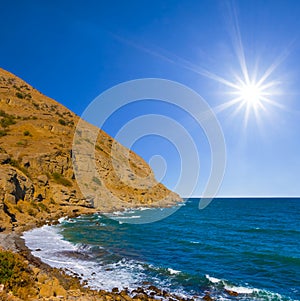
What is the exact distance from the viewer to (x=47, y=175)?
179ft

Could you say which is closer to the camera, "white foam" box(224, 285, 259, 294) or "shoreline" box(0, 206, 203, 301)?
"shoreline" box(0, 206, 203, 301)

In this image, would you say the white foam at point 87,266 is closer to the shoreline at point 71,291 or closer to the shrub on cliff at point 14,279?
the shoreline at point 71,291

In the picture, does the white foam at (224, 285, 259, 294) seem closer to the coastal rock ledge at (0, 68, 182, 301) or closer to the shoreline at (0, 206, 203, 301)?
the shoreline at (0, 206, 203, 301)

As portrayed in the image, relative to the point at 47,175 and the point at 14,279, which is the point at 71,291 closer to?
the point at 14,279

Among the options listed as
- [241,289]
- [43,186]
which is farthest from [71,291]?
[43,186]

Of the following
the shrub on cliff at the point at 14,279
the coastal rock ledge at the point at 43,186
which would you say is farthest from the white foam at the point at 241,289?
the shrub on cliff at the point at 14,279

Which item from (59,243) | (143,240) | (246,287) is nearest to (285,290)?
(246,287)

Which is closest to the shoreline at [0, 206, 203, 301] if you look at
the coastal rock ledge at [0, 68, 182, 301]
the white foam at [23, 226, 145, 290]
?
the coastal rock ledge at [0, 68, 182, 301]

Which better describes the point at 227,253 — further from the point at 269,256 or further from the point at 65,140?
the point at 65,140

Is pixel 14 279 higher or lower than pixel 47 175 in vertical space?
lower

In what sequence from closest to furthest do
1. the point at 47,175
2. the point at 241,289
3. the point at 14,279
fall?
1. the point at 14,279
2. the point at 241,289
3. the point at 47,175

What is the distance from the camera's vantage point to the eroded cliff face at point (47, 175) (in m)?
37.1

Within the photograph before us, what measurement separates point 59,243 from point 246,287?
1906 centimetres

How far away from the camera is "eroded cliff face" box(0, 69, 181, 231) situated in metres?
37.1
